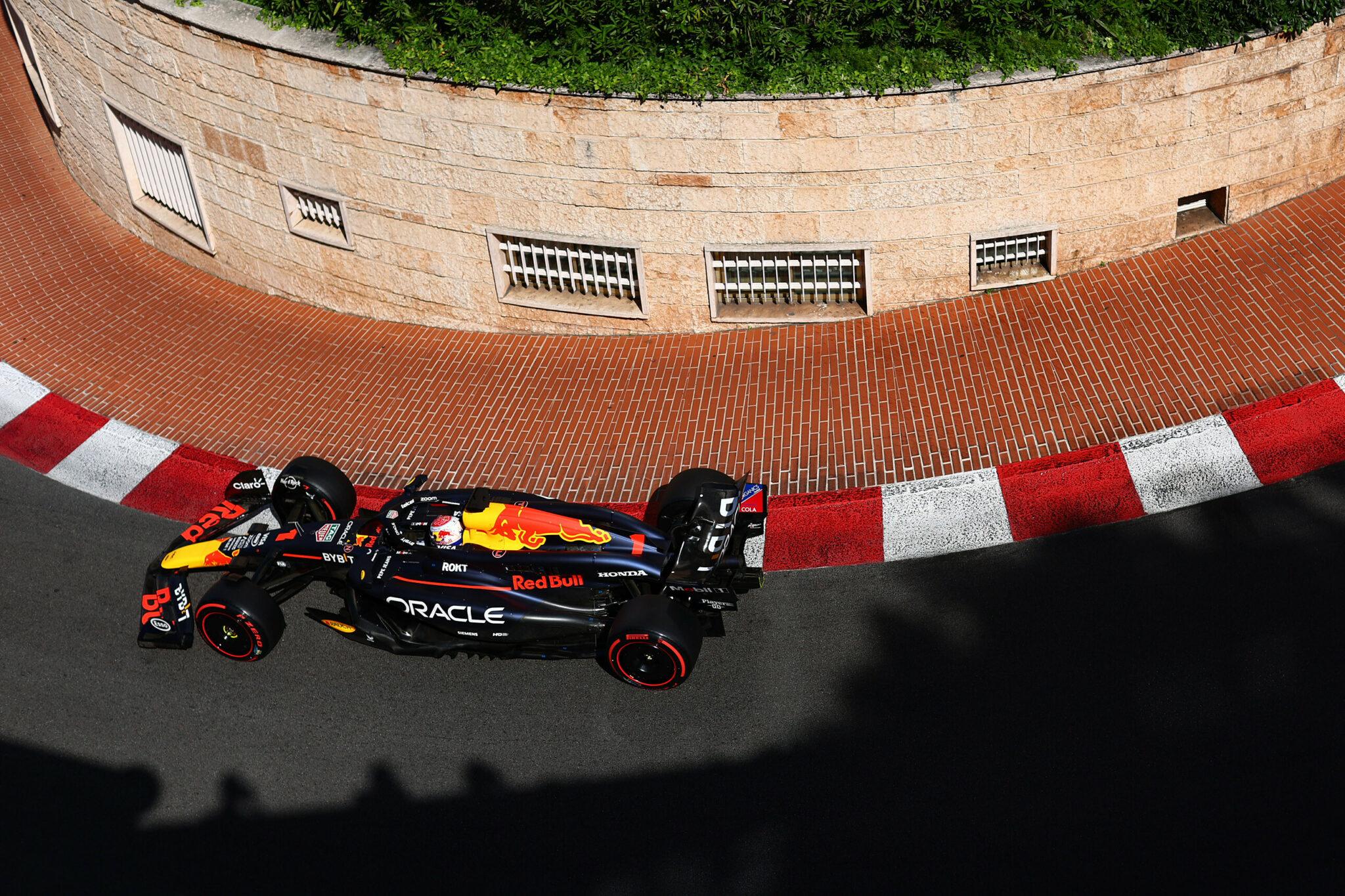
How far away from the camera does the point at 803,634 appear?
8.83 m

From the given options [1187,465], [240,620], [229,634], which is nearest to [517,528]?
[240,620]

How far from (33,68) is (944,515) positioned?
12243 mm

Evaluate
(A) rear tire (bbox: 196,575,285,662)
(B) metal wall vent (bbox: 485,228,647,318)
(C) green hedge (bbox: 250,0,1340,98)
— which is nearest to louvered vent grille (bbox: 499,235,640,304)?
(B) metal wall vent (bbox: 485,228,647,318)

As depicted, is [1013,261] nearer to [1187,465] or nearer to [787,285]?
[787,285]

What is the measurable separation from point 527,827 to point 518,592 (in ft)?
5.02

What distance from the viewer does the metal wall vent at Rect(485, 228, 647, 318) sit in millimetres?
11375

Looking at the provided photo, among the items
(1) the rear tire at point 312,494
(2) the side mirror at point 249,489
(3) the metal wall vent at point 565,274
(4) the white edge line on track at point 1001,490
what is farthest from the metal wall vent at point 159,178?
(4) the white edge line on track at point 1001,490

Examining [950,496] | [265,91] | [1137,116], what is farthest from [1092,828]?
[265,91]

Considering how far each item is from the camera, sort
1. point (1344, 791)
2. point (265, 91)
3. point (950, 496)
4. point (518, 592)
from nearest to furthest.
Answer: point (1344, 791) → point (518, 592) → point (950, 496) → point (265, 91)

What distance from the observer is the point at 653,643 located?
8031 mm

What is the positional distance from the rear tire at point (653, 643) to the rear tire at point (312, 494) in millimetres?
2672

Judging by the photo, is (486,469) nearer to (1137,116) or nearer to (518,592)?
(518,592)

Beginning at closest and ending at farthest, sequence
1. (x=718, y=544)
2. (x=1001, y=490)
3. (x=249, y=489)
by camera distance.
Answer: (x=718, y=544) → (x=1001, y=490) → (x=249, y=489)

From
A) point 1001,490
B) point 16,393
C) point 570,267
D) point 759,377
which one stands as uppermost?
point 570,267
